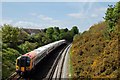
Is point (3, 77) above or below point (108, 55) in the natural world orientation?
below

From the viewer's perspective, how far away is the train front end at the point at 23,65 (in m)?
31.5

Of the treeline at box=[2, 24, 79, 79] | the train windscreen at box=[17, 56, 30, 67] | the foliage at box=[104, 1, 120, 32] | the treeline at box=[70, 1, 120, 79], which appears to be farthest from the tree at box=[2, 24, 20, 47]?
the train windscreen at box=[17, 56, 30, 67]

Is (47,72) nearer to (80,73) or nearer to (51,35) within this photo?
(80,73)

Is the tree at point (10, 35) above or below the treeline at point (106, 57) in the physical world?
above

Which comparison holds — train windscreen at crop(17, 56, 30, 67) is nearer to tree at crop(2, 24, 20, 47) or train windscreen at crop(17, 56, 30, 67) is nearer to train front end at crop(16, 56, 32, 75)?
train front end at crop(16, 56, 32, 75)

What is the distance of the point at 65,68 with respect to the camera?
128 feet

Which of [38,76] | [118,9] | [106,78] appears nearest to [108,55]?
[106,78]

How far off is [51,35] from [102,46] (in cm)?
7350

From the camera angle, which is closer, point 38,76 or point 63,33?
point 38,76

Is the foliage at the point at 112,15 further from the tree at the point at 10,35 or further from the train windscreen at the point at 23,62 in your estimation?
the tree at the point at 10,35

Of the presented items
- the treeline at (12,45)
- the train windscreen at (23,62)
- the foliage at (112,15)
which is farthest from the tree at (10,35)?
the train windscreen at (23,62)

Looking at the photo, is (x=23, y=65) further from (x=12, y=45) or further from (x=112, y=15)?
(x=12, y=45)

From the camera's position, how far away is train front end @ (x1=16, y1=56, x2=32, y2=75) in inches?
1238

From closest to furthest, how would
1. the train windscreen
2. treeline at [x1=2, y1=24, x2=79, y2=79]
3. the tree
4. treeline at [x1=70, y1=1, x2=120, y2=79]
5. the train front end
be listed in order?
treeline at [x1=70, y1=1, x2=120, y2=79] < the train front end < the train windscreen < treeline at [x1=2, y1=24, x2=79, y2=79] < the tree
